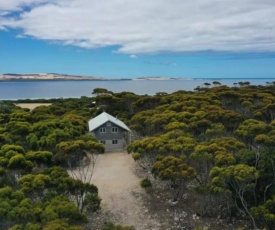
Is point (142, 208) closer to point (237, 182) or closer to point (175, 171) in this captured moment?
point (175, 171)

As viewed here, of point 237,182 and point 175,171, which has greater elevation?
point 175,171

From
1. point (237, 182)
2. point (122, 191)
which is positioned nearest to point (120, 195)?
point (122, 191)

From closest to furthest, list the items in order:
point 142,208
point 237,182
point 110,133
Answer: point 237,182
point 142,208
point 110,133

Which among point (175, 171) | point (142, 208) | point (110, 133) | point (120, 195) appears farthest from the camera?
point (110, 133)

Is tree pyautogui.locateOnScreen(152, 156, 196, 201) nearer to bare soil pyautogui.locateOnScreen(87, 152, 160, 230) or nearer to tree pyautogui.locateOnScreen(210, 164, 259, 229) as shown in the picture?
tree pyautogui.locateOnScreen(210, 164, 259, 229)

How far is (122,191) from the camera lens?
26.4m

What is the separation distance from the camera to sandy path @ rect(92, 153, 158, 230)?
73.0 ft

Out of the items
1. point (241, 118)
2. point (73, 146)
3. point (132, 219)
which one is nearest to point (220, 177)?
point (132, 219)

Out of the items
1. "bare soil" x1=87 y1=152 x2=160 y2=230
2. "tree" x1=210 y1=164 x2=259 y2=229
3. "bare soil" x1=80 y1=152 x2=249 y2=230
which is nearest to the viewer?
"tree" x1=210 y1=164 x2=259 y2=229

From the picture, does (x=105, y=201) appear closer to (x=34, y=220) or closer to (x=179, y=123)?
(x=34, y=220)

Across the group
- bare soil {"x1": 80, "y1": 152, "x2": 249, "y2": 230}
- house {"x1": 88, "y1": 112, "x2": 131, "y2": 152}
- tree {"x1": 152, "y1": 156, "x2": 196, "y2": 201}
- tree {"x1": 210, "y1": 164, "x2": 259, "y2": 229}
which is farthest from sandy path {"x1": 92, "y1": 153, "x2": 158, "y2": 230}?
tree {"x1": 210, "y1": 164, "x2": 259, "y2": 229}

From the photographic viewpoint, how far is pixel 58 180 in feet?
68.9

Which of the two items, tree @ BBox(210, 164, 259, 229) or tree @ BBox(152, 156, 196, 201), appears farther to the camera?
tree @ BBox(152, 156, 196, 201)

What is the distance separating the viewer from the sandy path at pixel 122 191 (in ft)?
73.0
